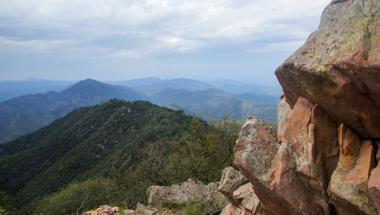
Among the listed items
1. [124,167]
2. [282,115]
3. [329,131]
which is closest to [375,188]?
[329,131]

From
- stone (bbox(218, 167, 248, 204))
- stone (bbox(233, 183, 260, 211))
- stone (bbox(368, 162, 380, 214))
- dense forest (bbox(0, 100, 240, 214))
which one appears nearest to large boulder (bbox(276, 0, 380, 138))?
stone (bbox(368, 162, 380, 214))

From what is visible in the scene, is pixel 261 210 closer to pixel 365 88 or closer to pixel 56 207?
pixel 365 88

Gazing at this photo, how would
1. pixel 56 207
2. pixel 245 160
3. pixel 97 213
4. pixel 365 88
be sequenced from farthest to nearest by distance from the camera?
pixel 56 207, pixel 97 213, pixel 245 160, pixel 365 88

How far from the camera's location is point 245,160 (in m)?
18.1

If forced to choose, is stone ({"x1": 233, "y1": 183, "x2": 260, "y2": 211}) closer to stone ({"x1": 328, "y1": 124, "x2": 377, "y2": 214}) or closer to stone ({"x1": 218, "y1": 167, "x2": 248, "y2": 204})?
stone ({"x1": 218, "y1": 167, "x2": 248, "y2": 204})

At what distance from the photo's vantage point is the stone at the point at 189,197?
28.9m

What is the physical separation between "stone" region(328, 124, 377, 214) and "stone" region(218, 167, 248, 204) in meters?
8.66

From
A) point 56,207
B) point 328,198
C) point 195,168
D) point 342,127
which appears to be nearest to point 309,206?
point 328,198

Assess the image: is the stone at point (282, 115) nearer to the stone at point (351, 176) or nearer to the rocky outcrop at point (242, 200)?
the rocky outcrop at point (242, 200)

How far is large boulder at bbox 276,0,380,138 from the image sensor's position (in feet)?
44.3

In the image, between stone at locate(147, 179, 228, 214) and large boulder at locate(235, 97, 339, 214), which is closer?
large boulder at locate(235, 97, 339, 214)

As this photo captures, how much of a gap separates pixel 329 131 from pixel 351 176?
80.1 inches

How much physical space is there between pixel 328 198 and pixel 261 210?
4.88m

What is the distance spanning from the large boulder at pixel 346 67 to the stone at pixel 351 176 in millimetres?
427
